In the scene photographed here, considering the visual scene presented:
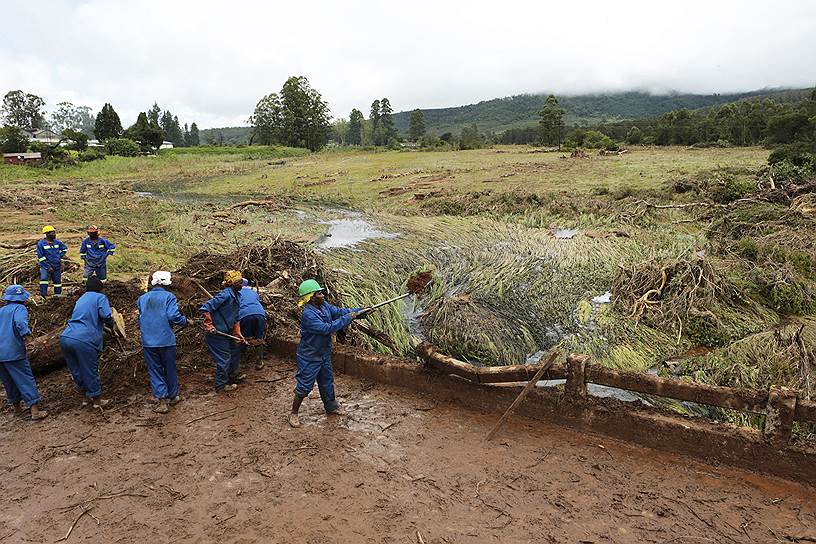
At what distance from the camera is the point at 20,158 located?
135ft

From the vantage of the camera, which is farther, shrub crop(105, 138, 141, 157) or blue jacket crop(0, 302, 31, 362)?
shrub crop(105, 138, 141, 157)

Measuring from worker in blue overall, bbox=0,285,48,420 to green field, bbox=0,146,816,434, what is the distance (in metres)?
4.25

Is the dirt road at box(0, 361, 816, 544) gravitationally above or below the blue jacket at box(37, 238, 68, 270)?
below

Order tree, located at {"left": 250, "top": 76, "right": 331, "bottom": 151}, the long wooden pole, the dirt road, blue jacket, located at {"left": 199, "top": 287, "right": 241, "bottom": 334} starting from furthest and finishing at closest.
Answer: tree, located at {"left": 250, "top": 76, "right": 331, "bottom": 151} < blue jacket, located at {"left": 199, "top": 287, "right": 241, "bottom": 334} < the long wooden pole < the dirt road

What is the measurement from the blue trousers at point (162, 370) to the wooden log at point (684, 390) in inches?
170

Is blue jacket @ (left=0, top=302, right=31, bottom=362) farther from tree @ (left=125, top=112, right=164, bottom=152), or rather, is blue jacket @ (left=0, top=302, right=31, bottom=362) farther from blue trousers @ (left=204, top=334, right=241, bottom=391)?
tree @ (left=125, top=112, right=164, bottom=152)

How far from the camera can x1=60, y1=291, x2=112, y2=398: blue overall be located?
18.7 ft

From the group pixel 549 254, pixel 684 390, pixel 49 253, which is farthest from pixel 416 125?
pixel 684 390

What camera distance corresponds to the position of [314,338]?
5523 millimetres

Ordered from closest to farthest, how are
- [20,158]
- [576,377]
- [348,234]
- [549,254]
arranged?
[576,377], [549,254], [348,234], [20,158]

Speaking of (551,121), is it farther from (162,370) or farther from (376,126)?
(162,370)

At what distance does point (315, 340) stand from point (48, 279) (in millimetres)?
6566

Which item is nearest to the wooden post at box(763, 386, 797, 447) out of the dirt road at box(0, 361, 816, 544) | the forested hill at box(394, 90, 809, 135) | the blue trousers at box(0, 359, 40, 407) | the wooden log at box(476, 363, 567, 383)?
the dirt road at box(0, 361, 816, 544)

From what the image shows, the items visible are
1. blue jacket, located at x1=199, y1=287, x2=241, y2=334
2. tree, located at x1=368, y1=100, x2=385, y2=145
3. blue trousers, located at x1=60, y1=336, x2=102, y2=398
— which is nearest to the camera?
blue trousers, located at x1=60, y1=336, x2=102, y2=398
